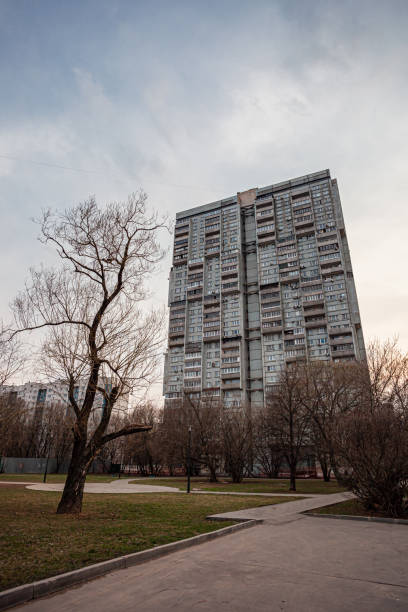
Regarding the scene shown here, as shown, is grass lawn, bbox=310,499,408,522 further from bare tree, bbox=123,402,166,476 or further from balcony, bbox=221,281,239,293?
balcony, bbox=221,281,239,293

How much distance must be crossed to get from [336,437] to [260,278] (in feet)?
225

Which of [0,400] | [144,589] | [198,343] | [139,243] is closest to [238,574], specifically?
[144,589]

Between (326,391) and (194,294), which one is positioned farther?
(194,294)

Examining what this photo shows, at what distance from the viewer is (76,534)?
806 centimetres

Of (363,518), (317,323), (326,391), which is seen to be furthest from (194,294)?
(363,518)

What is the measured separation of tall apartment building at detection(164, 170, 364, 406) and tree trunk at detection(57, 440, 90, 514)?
2253 inches

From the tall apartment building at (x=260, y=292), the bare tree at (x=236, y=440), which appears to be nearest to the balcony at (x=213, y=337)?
the tall apartment building at (x=260, y=292)

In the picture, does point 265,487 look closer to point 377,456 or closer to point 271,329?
point 377,456

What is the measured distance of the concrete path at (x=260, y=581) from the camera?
4.27 meters

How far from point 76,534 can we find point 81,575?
320 centimetres

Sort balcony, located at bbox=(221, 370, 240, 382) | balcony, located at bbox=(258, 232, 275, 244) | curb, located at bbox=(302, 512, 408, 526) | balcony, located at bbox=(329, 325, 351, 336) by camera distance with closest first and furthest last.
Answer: curb, located at bbox=(302, 512, 408, 526), balcony, located at bbox=(329, 325, 351, 336), balcony, located at bbox=(221, 370, 240, 382), balcony, located at bbox=(258, 232, 275, 244)

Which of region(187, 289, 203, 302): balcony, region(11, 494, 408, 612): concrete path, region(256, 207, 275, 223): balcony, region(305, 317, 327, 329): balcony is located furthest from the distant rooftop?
region(11, 494, 408, 612): concrete path

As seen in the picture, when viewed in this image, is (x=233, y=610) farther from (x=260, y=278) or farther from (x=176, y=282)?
(x=176, y=282)

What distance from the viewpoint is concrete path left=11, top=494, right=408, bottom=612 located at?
168 inches
